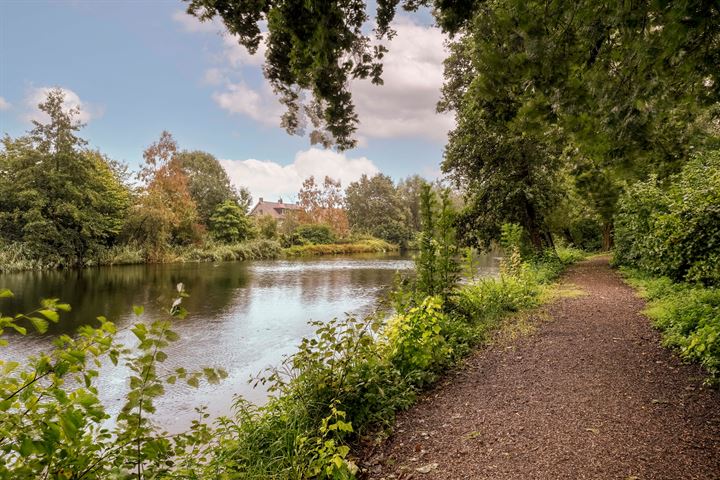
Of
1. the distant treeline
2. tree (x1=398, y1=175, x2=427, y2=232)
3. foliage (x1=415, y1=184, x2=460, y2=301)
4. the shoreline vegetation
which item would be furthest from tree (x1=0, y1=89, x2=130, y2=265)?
tree (x1=398, y1=175, x2=427, y2=232)

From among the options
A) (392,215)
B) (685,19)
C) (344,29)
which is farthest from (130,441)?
(392,215)

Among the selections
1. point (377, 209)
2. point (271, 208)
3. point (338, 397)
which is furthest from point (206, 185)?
point (338, 397)

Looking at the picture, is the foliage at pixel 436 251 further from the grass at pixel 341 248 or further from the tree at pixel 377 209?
the tree at pixel 377 209

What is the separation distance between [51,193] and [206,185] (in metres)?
18.9

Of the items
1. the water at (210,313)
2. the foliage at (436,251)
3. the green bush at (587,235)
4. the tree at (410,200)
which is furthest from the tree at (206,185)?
the foliage at (436,251)

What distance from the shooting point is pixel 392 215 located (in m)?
59.9

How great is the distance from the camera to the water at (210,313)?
221 inches

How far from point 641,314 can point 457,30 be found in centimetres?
541

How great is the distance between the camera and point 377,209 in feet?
199

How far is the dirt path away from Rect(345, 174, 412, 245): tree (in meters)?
53.3

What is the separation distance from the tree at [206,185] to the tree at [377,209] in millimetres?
17187

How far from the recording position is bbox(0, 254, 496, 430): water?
221 inches

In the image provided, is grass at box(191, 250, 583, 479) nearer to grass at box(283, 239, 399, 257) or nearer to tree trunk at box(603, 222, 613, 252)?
tree trunk at box(603, 222, 613, 252)

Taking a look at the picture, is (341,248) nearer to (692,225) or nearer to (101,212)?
(101,212)
